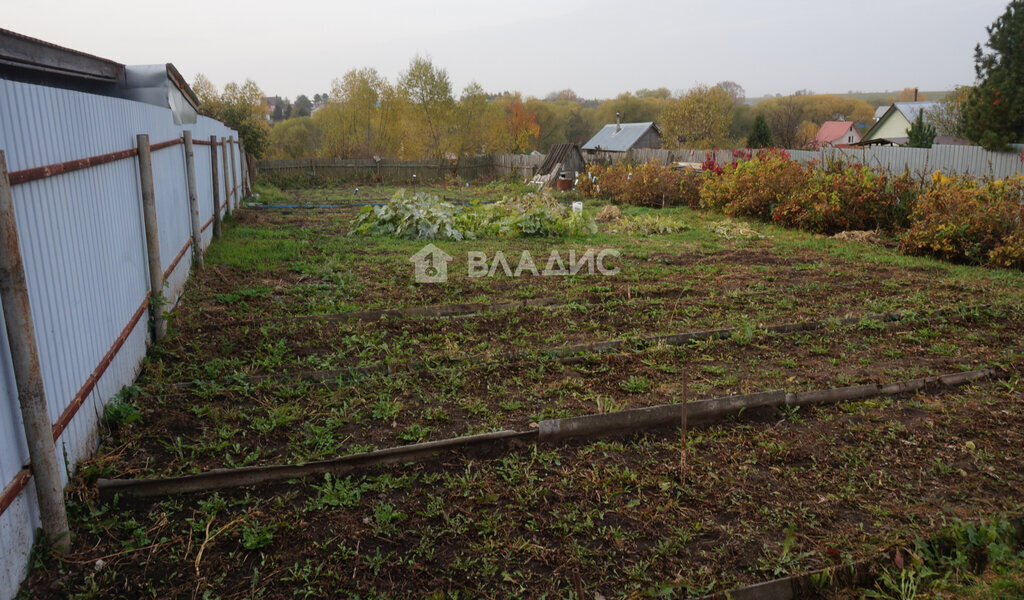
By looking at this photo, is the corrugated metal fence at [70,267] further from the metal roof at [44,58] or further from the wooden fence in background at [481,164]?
the wooden fence in background at [481,164]

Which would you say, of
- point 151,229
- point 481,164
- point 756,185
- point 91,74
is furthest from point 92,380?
point 481,164

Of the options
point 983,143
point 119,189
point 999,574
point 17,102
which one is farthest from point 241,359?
point 983,143

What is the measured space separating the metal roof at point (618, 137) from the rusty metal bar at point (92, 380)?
3720 cm

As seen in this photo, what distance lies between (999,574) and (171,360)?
5.14 m

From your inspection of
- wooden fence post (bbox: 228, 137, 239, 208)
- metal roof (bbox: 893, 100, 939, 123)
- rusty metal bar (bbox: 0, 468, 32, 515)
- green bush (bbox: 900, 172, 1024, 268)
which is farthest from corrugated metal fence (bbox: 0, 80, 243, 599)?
metal roof (bbox: 893, 100, 939, 123)

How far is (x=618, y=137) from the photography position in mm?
41625

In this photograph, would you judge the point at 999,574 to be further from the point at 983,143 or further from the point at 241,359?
the point at 983,143

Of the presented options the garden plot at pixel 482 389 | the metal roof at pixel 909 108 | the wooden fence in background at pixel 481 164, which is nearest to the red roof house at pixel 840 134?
the metal roof at pixel 909 108

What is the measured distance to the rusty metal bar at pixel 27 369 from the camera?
238 centimetres

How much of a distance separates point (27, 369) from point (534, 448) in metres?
2.38

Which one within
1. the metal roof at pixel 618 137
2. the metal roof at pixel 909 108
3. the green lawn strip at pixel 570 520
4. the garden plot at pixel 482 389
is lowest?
the green lawn strip at pixel 570 520

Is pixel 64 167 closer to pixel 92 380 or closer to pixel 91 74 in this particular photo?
pixel 92 380

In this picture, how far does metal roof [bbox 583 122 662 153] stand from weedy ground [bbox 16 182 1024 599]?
113ft

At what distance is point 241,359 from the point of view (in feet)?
16.0
